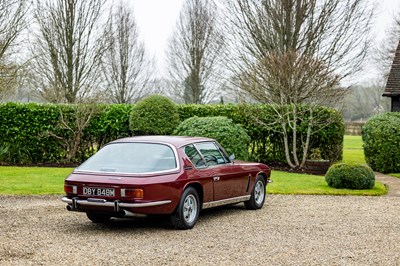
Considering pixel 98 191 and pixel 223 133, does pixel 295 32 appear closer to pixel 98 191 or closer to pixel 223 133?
pixel 223 133

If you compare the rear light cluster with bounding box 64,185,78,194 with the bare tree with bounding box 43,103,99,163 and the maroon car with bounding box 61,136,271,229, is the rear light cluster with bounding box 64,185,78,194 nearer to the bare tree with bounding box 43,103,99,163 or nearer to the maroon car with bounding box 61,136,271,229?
the maroon car with bounding box 61,136,271,229

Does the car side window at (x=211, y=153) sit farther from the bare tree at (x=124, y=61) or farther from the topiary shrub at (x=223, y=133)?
the bare tree at (x=124, y=61)

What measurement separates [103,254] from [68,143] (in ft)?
48.9

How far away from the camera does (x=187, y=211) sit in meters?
9.52

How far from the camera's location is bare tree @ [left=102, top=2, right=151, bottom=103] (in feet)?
127

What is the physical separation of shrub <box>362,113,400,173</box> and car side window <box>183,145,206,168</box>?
11.9 m

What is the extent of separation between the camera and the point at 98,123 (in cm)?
2192

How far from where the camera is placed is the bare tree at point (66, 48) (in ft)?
98.6

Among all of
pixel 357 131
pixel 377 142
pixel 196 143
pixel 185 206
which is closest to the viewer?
pixel 185 206

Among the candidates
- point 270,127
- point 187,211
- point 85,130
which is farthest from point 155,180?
point 85,130

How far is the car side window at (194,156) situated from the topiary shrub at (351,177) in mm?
6250

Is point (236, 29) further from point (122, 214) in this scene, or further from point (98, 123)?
point (122, 214)

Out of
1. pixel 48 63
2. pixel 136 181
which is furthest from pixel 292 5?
pixel 136 181

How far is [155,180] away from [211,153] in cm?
213
